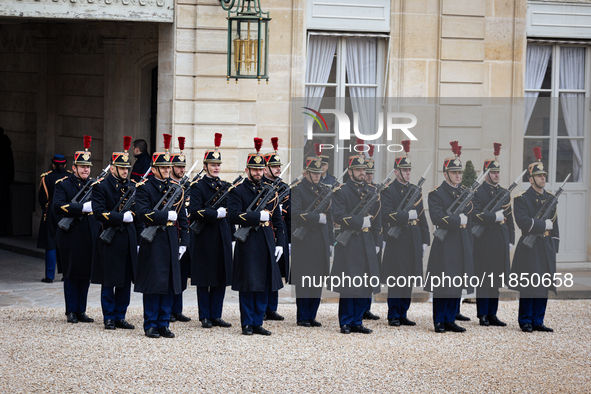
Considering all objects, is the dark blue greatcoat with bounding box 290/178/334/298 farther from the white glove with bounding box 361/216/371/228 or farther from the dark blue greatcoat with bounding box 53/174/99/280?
the dark blue greatcoat with bounding box 53/174/99/280

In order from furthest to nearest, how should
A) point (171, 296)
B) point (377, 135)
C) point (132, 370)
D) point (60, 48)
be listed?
point (60, 48) < point (377, 135) < point (171, 296) < point (132, 370)

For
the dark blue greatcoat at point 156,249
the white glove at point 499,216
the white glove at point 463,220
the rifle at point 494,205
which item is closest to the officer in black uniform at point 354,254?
the white glove at point 463,220

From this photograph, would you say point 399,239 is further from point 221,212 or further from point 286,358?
point 286,358

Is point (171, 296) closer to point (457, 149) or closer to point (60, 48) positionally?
point (457, 149)

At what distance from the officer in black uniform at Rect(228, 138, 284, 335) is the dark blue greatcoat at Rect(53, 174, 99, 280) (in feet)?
4.69

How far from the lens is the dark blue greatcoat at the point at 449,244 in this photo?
8586mm

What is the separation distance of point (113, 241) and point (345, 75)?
4837 millimetres

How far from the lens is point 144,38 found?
1259 cm

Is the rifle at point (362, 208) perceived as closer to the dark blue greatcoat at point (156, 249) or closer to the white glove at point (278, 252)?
the white glove at point (278, 252)

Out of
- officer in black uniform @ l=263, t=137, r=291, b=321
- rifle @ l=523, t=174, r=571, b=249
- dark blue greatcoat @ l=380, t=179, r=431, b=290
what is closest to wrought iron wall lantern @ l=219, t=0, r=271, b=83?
officer in black uniform @ l=263, t=137, r=291, b=321

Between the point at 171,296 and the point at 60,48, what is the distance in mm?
7615

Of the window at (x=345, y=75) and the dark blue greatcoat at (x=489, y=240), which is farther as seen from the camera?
the window at (x=345, y=75)

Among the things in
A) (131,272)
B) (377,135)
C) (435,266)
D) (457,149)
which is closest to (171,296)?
(131,272)

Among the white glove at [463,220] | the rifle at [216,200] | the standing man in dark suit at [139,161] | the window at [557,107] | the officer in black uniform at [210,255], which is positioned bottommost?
the officer in black uniform at [210,255]
